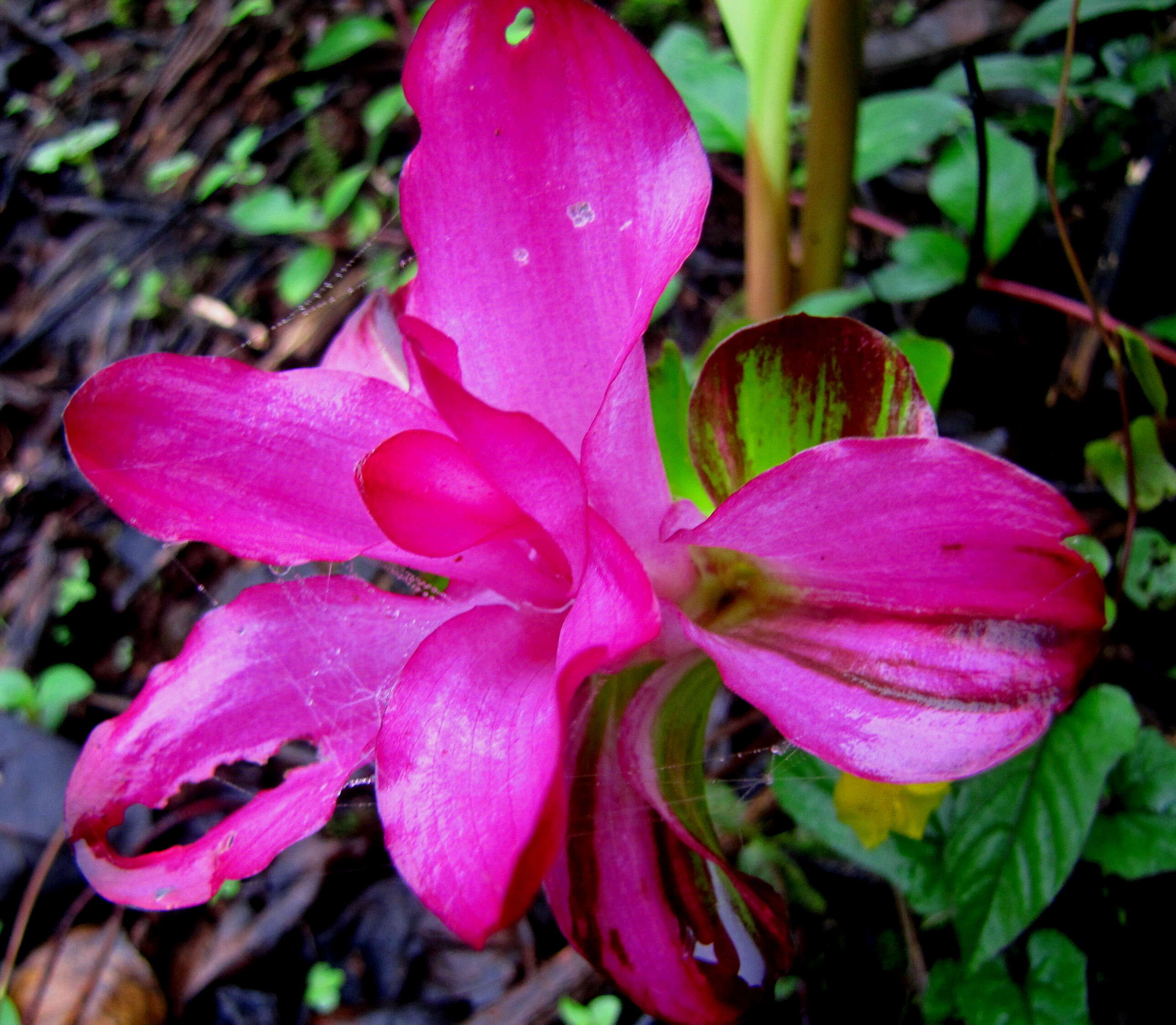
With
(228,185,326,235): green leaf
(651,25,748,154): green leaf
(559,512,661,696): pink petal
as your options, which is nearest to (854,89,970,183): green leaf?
(651,25,748,154): green leaf

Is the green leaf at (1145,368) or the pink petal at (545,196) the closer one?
the pink petal at (545,196)

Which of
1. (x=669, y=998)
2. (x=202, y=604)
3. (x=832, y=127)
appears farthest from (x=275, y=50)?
(x=669, y=998)

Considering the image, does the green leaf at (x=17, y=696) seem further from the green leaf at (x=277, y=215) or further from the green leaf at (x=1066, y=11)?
the green leaf at (x=1066, y=11)

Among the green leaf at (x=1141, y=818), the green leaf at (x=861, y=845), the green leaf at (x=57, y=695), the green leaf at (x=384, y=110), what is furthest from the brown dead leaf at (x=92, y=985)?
the green leaf at (x=384, y=110)

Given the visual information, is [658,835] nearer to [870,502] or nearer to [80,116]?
[870,502]

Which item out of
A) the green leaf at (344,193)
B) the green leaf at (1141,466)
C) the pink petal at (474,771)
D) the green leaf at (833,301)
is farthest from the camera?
the green leaf at (344,193)

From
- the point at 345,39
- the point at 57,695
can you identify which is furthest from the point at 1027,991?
the point at 345,39

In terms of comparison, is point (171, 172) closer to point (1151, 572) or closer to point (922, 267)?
point (922, 267)

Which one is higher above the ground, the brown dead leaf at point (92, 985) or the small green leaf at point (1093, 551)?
the small green leaf at point (1093, 551)
